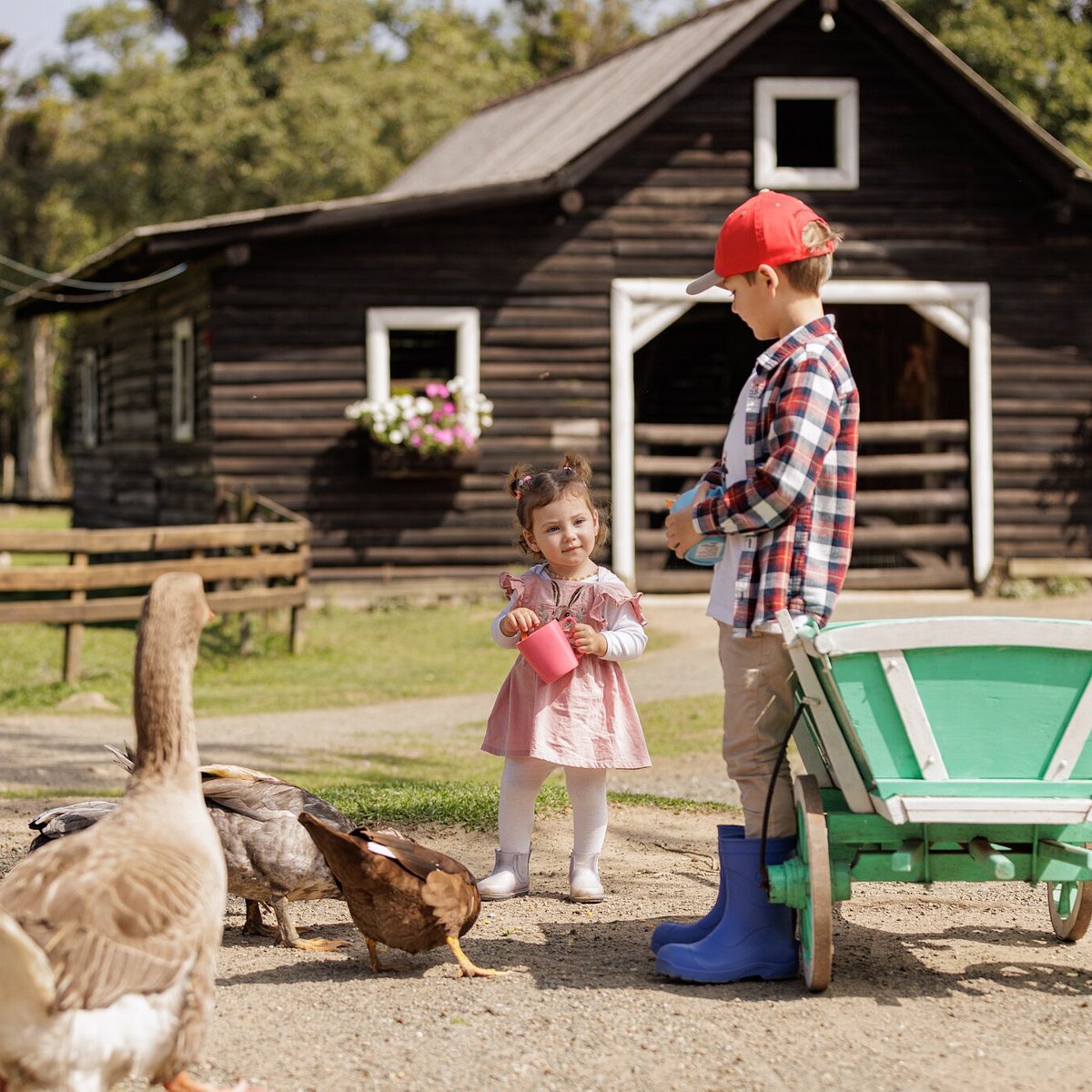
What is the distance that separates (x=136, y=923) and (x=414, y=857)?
1.36 meters

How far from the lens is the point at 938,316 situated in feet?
56.7

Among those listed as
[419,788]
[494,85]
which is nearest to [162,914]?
[419,788]

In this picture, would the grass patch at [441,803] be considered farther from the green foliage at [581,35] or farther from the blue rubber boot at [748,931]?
the green foliage at [581,35]

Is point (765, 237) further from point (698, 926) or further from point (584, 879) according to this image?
point (584, 879)

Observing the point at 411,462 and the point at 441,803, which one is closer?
the point at 441,803

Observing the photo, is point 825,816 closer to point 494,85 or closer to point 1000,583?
point 1000,583

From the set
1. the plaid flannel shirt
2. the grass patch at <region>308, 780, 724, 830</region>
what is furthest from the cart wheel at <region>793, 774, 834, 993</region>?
the grass patch at <region>308, 780, 724, 830</region>

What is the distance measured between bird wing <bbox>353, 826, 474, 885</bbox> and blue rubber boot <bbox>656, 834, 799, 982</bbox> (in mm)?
636

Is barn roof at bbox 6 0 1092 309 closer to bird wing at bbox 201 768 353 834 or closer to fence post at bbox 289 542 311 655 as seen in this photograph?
fence post at bbox 289 542 311 655

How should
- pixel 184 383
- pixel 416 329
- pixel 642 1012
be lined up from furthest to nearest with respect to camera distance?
pixel 184 383 → pixel 416 329 → pixel 642 1012

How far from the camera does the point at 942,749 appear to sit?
4195 mm

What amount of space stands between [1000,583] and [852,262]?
3811mm

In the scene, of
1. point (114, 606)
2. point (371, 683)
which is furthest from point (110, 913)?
point (114, 606)

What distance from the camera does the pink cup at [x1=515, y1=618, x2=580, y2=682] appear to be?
5.27 m
